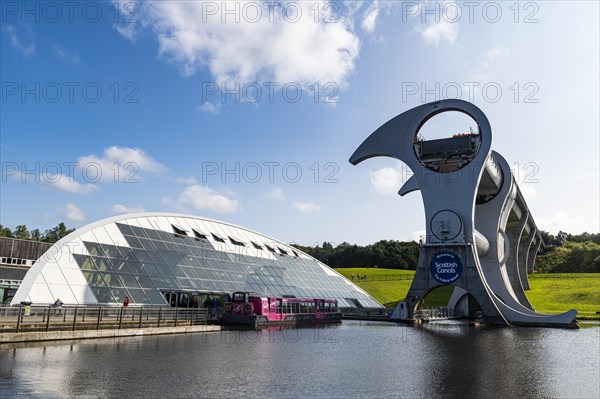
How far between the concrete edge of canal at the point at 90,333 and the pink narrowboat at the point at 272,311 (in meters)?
5.60

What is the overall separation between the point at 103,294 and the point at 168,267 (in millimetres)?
7115

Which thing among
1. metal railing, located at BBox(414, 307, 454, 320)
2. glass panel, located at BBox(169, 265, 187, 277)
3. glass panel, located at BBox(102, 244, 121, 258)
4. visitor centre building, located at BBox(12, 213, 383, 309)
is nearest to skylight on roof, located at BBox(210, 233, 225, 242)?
visitor centre building, located at BBox(12, 213, 383, 309)

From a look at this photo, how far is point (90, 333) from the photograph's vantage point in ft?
70.1

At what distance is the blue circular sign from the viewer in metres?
40.0

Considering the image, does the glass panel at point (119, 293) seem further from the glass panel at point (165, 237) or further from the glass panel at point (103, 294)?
the glass panel at point (165, 237)

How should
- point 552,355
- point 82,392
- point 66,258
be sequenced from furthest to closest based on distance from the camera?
1. point 66,258
2. point 552,355
3. point 82,392

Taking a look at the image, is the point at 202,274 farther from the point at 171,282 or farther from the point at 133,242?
the point at 133,242

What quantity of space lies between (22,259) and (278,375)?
4184 cm

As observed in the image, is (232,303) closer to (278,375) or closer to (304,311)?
(304,311)

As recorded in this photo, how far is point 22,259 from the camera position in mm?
46344

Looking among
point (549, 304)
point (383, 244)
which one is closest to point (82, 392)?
point (549, 304)

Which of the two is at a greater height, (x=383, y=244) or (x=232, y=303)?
(x=383, y=244)

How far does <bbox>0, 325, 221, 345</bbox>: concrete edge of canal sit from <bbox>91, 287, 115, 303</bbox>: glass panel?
5851 mm

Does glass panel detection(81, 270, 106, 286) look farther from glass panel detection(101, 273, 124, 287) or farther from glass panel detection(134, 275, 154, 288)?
glass panel detection(134, 275, 154, 288)
